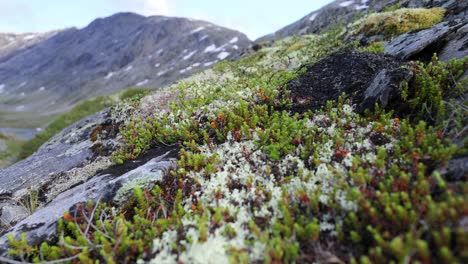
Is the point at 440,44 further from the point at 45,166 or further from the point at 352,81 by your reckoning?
the point at 45,166

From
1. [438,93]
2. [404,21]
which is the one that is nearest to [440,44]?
[438,93]

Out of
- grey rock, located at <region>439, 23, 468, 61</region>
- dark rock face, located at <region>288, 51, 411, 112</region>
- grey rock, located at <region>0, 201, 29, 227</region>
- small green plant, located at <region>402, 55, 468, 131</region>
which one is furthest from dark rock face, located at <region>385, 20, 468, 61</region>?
grey rock, located at <region>0, 201, 29, 227</region>

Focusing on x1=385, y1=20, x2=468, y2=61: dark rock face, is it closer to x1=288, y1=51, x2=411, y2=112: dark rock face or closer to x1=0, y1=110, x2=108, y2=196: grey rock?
x1=288, y1=51, x2=411, y2=112: dark rock face

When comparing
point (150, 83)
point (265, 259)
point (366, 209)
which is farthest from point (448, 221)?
point (150, 83)

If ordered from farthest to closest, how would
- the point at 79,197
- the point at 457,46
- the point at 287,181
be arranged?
the point at 457,46
the point at 79,197
the point at 287,181

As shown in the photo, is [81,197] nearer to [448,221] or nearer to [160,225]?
[160,225]
